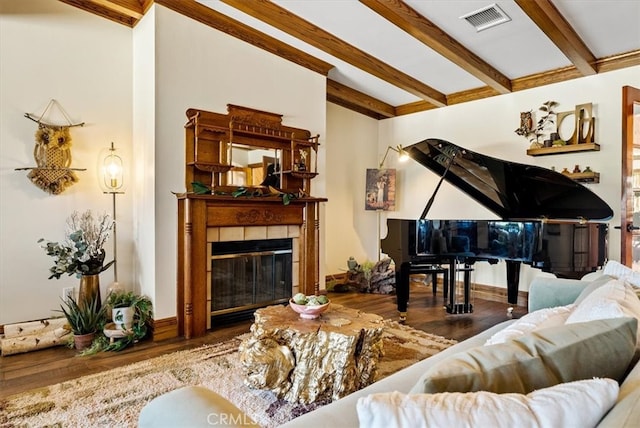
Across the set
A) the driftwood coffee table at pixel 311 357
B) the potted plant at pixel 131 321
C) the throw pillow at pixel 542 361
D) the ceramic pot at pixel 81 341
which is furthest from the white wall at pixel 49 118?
the throw pillow at pixel 542 361

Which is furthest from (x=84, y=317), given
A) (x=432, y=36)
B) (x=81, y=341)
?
(x=432, y=36)

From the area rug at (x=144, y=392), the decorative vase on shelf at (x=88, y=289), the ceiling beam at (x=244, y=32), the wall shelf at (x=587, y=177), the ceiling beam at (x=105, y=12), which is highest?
the ceiling beam at (x=105, y=12)

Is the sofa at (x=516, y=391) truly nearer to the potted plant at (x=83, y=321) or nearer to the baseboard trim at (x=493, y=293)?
the potted plant at (x=83, y=321)

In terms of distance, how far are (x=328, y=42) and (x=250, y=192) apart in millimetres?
1842

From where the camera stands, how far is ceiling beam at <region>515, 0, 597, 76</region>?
296cm

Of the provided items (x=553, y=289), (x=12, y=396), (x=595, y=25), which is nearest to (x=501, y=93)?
(x=595, y=25)

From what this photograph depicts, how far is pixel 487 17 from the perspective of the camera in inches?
129

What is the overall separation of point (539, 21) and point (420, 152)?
1.49m

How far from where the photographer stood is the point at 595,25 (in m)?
3.31

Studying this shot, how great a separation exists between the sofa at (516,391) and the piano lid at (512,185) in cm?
250

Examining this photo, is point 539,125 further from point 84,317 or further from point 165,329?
point 84,317

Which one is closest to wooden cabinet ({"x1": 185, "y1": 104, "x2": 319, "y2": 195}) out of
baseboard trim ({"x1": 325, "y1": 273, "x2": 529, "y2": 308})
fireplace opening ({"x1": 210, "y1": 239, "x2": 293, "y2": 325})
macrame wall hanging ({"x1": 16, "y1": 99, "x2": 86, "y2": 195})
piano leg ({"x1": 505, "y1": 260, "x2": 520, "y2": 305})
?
fireplace opening ({"x1": 210, "y1": 239, "x2": 293, "y2": 325})

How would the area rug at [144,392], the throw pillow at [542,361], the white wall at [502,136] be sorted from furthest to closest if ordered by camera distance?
the white wall at [502,136], the area rug at [144,392], the throw pillow at [542,361]

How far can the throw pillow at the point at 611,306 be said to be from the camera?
1.12 meters
